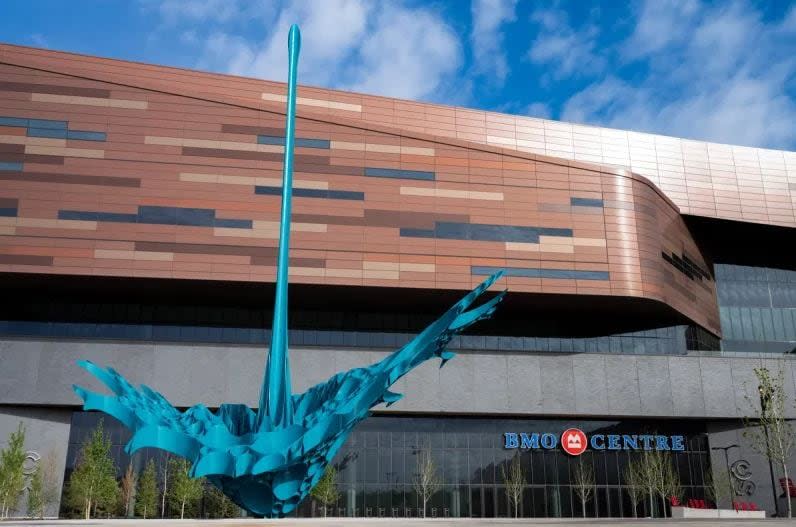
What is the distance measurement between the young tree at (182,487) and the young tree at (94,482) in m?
3.53

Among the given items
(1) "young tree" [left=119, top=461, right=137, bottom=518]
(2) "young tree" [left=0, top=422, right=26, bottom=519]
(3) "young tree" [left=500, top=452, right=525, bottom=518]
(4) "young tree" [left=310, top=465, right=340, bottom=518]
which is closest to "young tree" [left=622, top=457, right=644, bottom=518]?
(3) "young tree" [left=500, top=452, right=525, bottom=518]

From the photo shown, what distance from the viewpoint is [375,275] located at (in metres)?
49.8

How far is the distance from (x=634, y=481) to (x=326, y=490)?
71.1 ft

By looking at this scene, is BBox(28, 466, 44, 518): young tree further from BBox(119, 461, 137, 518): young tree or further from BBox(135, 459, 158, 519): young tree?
BBox(135, 459, 158, 519): young tree

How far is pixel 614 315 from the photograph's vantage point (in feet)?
188

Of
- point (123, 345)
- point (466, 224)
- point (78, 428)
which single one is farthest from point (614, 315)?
point (78, 428)

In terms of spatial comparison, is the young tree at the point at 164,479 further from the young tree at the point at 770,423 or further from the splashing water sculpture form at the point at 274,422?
the young tree at the point at 770,423

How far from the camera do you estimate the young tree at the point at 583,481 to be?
5509 cm

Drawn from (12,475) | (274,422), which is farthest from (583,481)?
(12,475)

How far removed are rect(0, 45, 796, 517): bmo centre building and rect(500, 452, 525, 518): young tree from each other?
1.54 feet

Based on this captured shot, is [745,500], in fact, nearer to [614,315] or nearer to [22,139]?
[614,315]

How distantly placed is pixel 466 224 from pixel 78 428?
1111 inches

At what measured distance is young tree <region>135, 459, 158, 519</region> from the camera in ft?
164

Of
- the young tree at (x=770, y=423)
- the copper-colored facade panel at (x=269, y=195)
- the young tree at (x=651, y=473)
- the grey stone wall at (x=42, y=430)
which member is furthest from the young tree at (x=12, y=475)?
the young tree at (x=770, y=423)
